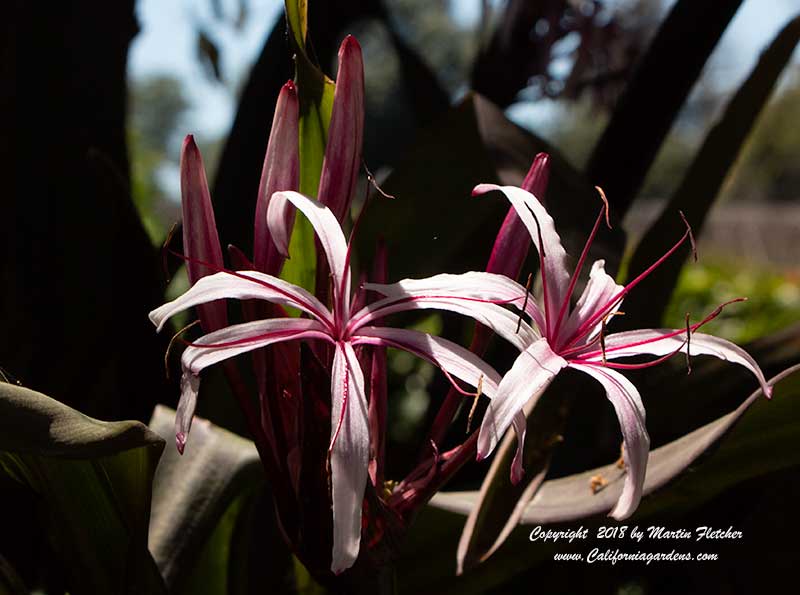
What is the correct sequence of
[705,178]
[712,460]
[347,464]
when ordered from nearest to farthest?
[347,464], [712,460], [705,178]

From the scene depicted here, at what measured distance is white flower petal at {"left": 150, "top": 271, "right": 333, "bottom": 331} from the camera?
0.92ft

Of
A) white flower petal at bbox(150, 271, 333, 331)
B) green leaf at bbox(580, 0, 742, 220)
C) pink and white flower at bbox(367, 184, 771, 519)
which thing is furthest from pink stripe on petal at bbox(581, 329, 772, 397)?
green leaf at bbox(580, 0, 742, 220)

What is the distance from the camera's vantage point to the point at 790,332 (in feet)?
1.79

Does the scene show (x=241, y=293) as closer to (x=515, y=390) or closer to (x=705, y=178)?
(x=515, y=390)

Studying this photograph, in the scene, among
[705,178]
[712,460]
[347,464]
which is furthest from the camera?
[705,178]

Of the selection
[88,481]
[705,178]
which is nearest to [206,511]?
[88,481]

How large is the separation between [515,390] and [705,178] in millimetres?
309

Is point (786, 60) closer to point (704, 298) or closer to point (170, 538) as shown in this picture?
point (170, 538)

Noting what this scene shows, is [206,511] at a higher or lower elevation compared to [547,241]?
lower

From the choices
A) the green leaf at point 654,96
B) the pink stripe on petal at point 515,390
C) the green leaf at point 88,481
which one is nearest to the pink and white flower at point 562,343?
the pink stripe on petal at point 515,390

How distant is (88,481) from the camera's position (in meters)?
0.35

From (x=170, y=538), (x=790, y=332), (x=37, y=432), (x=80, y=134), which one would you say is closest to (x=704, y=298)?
(x=790, y=332)

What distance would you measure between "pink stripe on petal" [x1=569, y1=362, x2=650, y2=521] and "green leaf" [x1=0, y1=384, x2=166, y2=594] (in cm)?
16

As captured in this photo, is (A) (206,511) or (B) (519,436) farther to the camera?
(A) (206,511)
